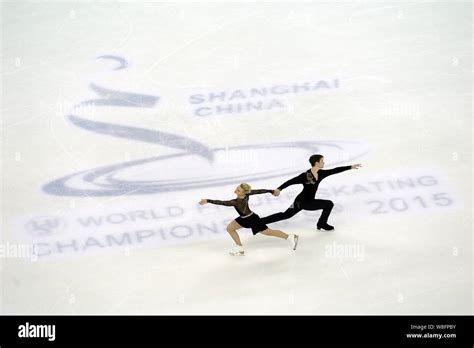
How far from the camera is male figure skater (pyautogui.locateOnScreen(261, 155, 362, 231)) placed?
13438 millimetres

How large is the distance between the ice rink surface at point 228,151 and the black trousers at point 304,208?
0.36 m

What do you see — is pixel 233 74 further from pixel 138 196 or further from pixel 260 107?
pixel 138 196

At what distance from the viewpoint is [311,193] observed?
1351 cm

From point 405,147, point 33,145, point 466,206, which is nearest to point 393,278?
point 466,206

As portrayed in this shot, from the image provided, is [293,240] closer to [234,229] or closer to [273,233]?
[273,233]

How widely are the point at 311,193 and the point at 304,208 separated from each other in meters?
0.28

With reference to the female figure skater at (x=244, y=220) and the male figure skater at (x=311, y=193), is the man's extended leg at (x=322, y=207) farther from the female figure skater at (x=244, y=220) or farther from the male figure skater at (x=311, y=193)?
the female figure skater at (x=244, y=220)

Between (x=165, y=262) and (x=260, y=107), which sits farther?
(x=260, y=107)

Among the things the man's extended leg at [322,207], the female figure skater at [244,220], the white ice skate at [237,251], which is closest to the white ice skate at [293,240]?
the female figure skater at [244,220]

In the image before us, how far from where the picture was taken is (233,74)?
1975cm

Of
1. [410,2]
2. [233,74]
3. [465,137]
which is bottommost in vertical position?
[465,137]

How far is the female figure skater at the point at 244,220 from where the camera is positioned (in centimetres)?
1285

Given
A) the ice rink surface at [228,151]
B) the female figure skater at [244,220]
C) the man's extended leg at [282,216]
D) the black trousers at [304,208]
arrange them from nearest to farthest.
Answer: the ice rink surface at [228,151]
the female figure skater at [244,220]
the black trousers at [304,208]
the man's extended leg at [282,216]

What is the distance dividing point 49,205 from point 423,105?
27.0 ft
